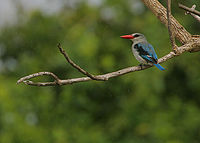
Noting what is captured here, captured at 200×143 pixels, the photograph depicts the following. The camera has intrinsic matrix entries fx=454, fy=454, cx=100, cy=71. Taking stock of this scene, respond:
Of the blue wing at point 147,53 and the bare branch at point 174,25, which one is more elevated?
the bare branch at point 174,25

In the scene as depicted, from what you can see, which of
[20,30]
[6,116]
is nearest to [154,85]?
[6,116]

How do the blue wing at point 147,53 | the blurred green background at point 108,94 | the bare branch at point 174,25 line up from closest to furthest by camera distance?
the bare branch at point 174,25 → the blue wing at point 147,53 → the blurred green background at point 108,94

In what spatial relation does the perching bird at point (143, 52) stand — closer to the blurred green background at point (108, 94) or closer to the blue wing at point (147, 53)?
the blue wing at point (147, 53)

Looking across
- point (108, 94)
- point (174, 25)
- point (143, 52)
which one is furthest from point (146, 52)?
point (108, 94)

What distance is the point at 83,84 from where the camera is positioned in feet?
28.9

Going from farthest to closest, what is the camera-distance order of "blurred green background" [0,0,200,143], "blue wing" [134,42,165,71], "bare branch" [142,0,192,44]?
"blurred green background" [0,0,200,143] < "blue wing" [134,42,165,71] < "bare branch" [142,0,192,44]

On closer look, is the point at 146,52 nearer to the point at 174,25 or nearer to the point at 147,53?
the point at 147,53

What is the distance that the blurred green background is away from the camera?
325 inches

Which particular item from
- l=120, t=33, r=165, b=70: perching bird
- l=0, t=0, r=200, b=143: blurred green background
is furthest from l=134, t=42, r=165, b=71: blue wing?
l=0, t=0, r=200, b=143: blurred green background

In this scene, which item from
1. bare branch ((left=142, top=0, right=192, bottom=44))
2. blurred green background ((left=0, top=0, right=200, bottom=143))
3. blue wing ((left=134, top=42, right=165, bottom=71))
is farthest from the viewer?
blurred green background ((left=0, top=0, right=200, bottom=143))

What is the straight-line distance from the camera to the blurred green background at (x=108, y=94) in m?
8.25

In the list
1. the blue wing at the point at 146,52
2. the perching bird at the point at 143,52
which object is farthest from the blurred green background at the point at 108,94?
the blue wing at the point at 146,52

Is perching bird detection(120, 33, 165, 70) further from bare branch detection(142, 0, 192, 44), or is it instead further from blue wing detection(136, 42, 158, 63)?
bare branch detection(142, 0, 192, 44)

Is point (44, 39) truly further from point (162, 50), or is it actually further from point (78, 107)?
point (162, 50)
